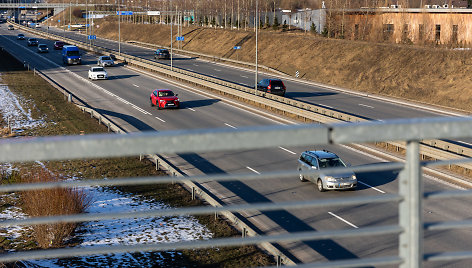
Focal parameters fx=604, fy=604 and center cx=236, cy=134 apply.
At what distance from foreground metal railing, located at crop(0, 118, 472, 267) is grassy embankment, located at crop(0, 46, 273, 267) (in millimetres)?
13691

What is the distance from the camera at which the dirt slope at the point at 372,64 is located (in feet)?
173

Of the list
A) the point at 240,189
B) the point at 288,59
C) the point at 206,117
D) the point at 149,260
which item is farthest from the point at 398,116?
the point at 288,59

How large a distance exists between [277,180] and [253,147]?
23.5 meters

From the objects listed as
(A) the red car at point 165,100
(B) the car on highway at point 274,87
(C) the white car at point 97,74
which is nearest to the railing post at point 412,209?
(A) the red car at point 165,100

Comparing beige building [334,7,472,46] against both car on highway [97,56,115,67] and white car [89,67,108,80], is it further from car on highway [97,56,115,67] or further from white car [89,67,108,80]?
white car [89,67,108,80]

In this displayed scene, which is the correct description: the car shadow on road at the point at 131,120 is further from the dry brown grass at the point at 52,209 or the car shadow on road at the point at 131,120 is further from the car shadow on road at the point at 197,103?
the dry brown grass at the point at 52,209

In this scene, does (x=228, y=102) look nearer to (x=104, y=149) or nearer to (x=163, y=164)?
(x=163, y=164)

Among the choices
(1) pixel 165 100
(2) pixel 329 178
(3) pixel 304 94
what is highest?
(1) pixel 165 100

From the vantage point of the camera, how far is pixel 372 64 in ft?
208

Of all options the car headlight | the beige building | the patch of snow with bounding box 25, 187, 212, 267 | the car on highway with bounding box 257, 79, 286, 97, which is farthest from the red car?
the beige building

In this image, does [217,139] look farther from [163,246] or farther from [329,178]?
[329,178]

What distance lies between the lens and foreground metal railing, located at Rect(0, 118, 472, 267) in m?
2.43

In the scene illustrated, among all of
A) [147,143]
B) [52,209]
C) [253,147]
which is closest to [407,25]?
[52,209]

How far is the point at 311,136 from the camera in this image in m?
2.63
